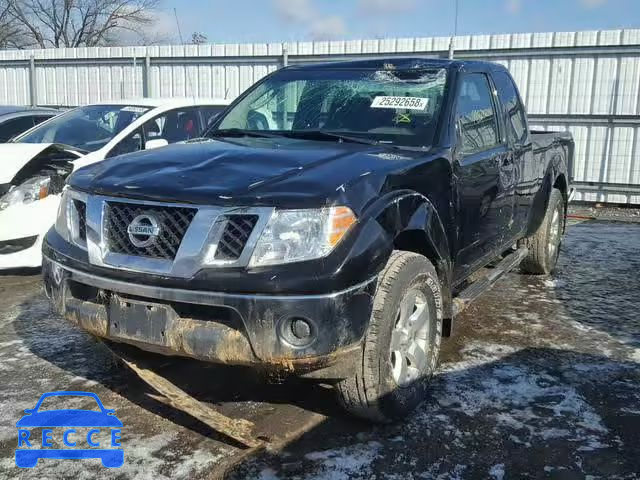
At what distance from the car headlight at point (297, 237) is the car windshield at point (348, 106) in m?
1.23

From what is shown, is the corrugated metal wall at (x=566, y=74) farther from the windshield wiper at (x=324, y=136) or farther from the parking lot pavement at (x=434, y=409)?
the windshield wiper at (x=324, y=136)

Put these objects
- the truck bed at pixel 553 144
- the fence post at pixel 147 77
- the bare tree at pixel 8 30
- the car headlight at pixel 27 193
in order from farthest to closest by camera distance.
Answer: the bare tree at pixel 8 30 → the fence post at pixel 147 77 → the car headlight at pixel 27 193 → the truck bed at pixel 553 144

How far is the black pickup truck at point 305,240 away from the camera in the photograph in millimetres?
2648

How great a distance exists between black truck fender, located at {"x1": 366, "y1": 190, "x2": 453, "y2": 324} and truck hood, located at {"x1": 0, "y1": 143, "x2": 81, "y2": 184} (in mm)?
4057

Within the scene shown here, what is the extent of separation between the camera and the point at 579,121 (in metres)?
11.4

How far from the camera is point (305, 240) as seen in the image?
105 inches

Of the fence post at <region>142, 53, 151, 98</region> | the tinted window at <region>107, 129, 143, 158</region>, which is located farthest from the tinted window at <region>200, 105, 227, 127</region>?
the fence post at <region>142, 53, 151, 98</region>

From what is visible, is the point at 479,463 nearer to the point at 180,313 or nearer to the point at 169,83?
the point at 180,313

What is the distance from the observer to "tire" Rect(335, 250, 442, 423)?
292cm

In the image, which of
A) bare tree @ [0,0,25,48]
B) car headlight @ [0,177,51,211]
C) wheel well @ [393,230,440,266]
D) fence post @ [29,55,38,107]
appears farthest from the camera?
bare tree @ [0,0,25,48]

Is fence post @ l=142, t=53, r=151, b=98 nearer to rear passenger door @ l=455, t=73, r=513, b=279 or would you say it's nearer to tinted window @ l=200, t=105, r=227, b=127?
tinted window @ l=200, t=105, r=227, b=127

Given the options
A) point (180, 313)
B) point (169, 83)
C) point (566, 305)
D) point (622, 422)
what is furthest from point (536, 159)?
point (169, 83)

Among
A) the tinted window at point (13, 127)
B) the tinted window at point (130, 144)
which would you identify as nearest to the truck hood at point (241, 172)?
the tinted window at point (130, 144)

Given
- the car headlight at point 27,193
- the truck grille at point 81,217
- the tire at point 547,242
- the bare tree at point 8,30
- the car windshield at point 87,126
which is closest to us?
the truck grille at point 81,217
